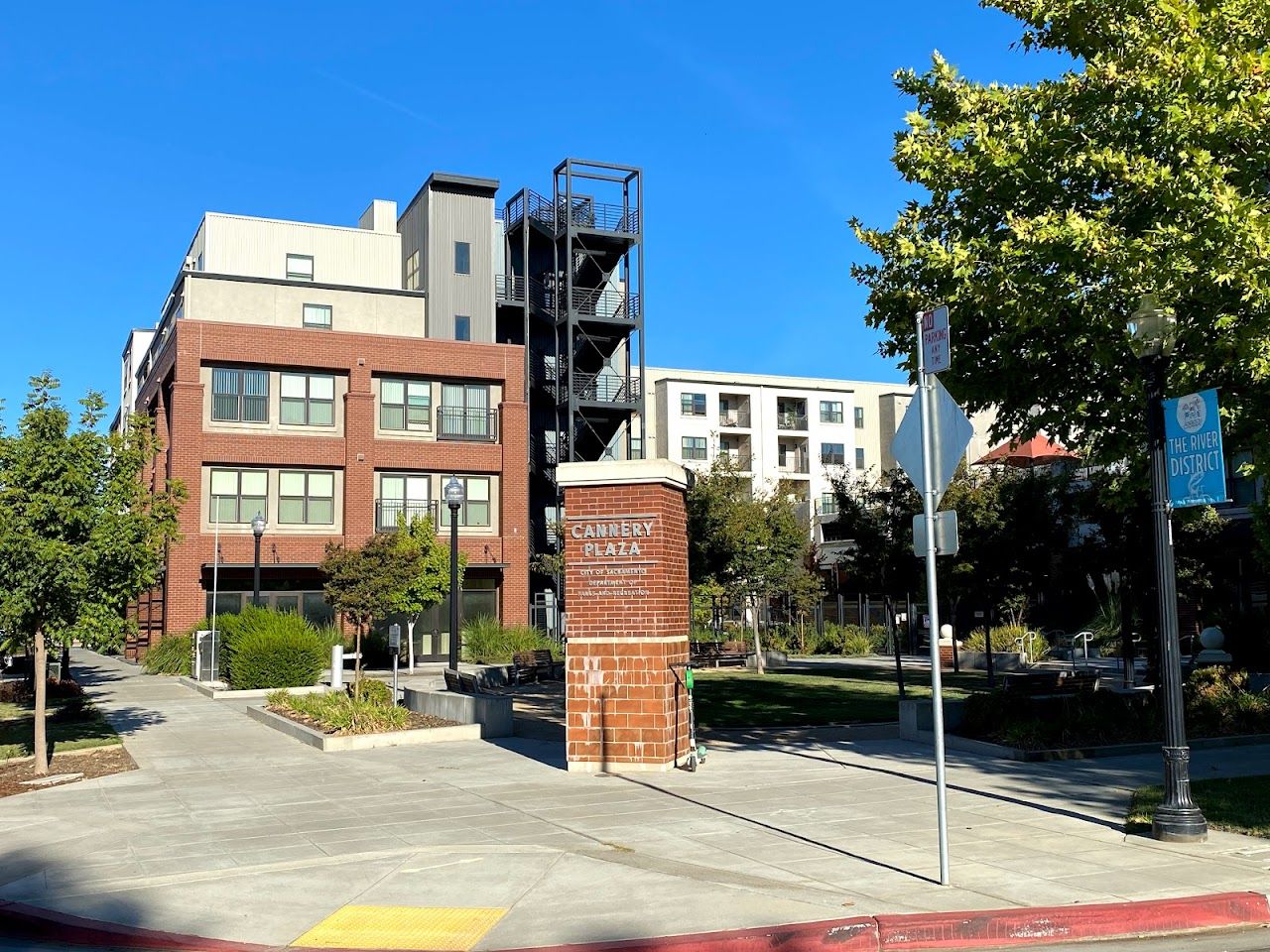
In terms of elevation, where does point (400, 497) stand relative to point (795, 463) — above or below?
below

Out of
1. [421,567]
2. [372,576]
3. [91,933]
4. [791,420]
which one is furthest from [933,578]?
[791,420]

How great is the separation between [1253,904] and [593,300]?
46.0 metres

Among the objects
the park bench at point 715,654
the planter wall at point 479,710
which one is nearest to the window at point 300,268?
the park bench at point 715,654

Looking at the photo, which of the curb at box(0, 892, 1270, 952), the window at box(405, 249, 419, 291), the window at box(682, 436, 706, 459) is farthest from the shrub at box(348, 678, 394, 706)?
the window at box(682, 436, 706, 459)

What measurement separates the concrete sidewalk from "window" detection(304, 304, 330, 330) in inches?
1241

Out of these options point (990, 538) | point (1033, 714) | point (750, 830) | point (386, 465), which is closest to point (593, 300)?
point (386, 465)

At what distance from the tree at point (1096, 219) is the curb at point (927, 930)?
20.3ft

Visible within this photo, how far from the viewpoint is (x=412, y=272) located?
5047 cm

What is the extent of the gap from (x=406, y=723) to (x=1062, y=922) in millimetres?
12910

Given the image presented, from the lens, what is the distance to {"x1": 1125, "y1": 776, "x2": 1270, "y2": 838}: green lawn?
10.5m

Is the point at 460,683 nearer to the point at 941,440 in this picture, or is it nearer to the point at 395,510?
the point at 941,440

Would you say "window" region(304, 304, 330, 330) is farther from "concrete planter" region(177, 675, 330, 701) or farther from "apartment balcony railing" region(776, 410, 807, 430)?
"apartment balcony railing" region(776, 410, 807, 430)

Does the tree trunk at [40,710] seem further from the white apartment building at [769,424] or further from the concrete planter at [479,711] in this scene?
the white apartment building at [769,424]

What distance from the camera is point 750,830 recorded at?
35.1 ft
